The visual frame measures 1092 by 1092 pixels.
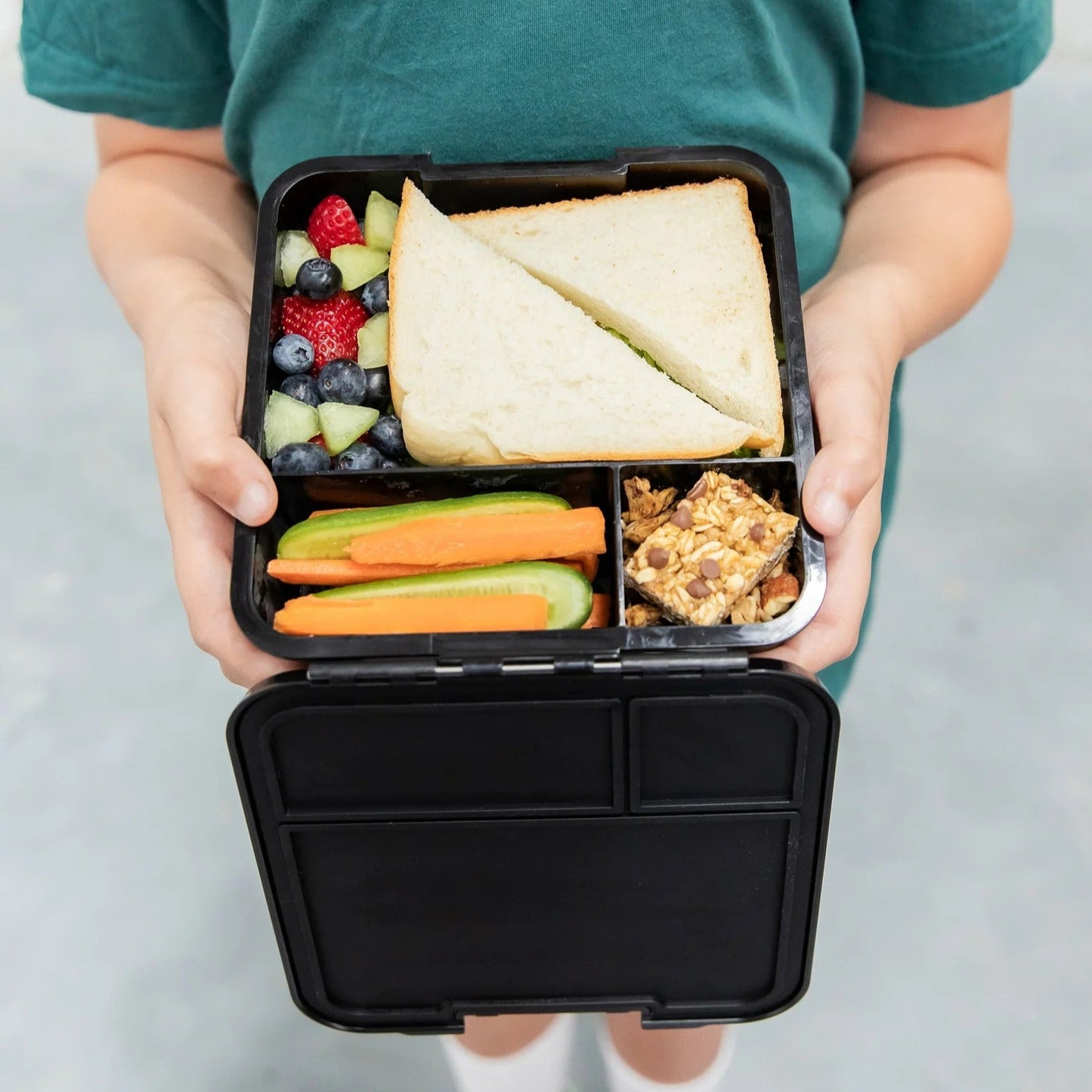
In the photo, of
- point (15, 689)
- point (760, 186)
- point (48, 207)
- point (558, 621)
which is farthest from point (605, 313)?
point (48, 207)

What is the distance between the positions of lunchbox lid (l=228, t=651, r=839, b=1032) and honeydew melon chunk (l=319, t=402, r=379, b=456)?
0.20 metres

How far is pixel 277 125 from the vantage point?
0.95 metres

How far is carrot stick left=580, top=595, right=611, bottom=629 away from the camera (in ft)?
2.39

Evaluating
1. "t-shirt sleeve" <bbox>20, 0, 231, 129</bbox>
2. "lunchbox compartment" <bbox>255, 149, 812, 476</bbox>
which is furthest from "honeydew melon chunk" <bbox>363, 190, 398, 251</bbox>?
"t-shirt sleeve" <bbox>20, 0, 231, 129</bbox>

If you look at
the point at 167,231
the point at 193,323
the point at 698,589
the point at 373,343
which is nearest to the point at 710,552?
the point at 698,589

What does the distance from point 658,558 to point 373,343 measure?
306 mm

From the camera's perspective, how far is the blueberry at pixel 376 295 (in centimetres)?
90

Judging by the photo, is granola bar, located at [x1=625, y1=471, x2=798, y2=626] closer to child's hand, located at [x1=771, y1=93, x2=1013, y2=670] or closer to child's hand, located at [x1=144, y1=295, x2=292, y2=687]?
child's hand, located at [x1=771, y1=93, x2=1013, y2=670]

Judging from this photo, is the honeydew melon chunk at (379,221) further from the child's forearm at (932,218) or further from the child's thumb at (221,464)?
the child's forearm at (932,218)

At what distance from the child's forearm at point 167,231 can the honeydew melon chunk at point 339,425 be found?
209mm

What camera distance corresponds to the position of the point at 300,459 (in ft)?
2.54

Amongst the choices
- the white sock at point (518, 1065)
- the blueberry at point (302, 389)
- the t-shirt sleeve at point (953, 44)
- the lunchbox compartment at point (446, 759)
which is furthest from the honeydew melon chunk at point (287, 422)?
the white sock at point (518, 1065)

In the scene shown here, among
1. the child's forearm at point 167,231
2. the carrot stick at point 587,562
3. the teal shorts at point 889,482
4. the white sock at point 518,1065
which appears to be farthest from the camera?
the white sock at point 518,1065

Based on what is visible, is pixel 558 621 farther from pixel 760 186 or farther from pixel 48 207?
pixel 48 207
